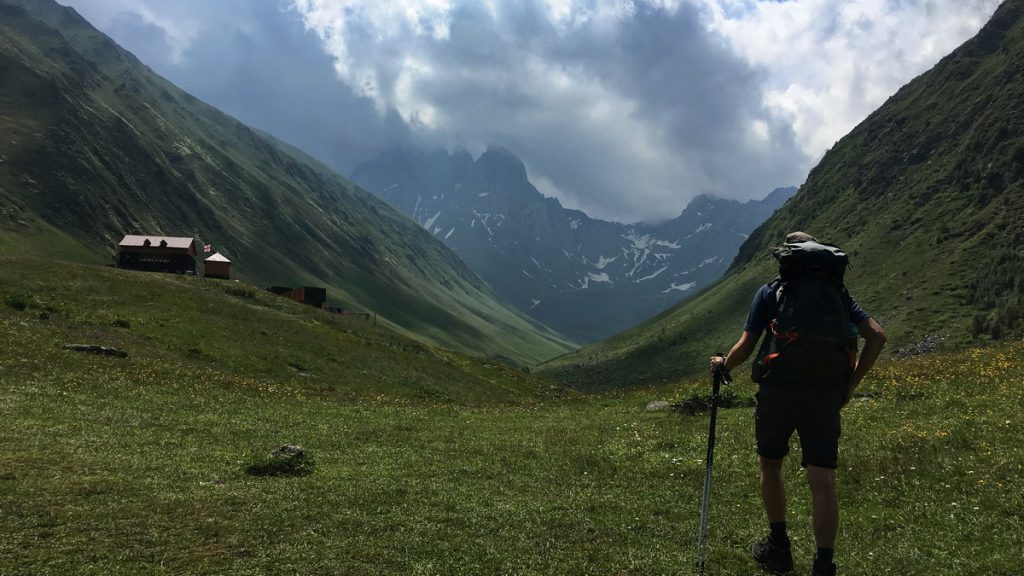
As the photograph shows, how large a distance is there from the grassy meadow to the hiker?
1.78 metres

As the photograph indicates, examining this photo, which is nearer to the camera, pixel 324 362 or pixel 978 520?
pixel 978 520

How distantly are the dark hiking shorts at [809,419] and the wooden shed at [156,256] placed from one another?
4078 inches

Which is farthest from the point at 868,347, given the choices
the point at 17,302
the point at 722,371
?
the point at 17,302

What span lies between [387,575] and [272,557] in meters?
2.10

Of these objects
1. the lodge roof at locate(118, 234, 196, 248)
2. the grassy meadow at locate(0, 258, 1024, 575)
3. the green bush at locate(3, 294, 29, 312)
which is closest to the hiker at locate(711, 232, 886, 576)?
the grassy meadow at locate(0, 258, 1024, 575)

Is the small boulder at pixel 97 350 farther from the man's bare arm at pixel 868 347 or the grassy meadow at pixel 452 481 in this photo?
the man's bare arm at pixel 868 347

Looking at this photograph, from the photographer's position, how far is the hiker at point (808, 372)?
827 centimetres

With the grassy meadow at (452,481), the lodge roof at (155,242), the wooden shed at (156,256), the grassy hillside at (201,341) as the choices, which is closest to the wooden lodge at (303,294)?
the wooden shed at (156,256)

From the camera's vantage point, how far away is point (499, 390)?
64.8m

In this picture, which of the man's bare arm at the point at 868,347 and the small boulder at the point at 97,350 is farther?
the small boulder at the point at 97,350

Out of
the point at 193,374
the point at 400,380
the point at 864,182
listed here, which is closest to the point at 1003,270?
the point at 864,182

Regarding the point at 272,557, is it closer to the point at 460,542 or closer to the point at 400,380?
the point at 460,542

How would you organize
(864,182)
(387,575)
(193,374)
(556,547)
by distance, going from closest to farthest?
(387,575) → (556,547) → (193,374) → (864,182)

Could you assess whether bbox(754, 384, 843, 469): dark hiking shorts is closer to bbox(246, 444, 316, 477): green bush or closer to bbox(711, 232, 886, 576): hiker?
bbox(711, 232, 886, 576): hiker
